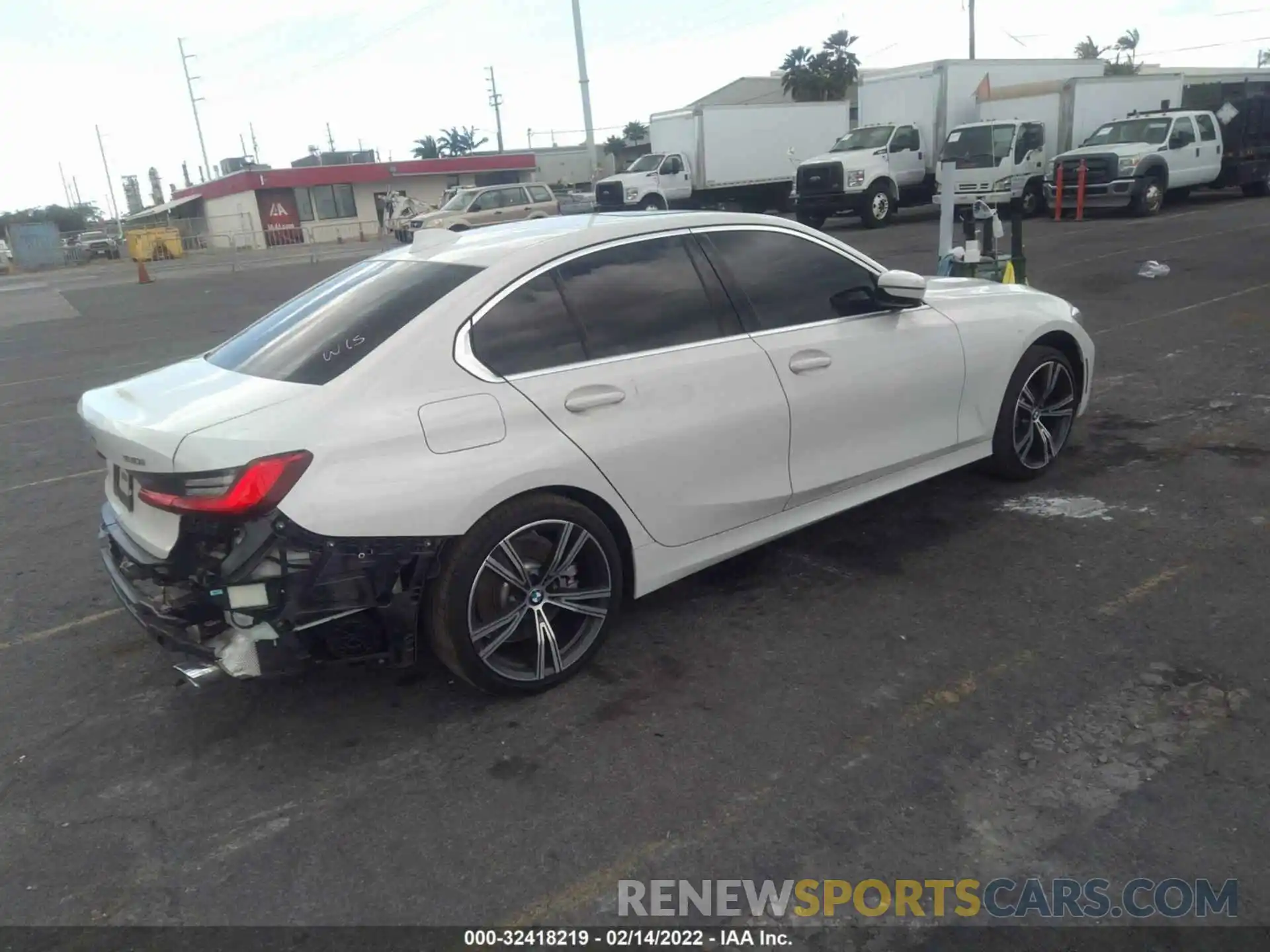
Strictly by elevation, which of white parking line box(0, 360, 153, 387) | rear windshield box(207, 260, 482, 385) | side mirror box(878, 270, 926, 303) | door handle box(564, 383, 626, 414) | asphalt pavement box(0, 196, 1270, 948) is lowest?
asphalt pavement box(0, 196, 1270, 948)

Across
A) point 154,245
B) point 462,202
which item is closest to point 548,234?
point 462,202

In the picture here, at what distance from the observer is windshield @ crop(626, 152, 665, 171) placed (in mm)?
28642

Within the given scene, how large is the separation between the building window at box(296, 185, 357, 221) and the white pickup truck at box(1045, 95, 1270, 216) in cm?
3926

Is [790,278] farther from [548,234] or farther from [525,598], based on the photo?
[525,598]

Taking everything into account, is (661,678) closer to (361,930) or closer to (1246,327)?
(361,930)

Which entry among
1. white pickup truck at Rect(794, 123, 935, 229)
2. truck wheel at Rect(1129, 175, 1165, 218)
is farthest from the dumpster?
truck wheel at Rect(1129, 175, 1165, 218)

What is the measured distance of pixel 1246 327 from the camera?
29.5 feet

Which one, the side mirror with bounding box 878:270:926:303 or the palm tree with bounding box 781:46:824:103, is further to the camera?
the palm tree with bounding box 781:46:824:103

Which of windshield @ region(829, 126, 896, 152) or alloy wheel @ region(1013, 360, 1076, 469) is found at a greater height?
windshield @ region(829, 126, 896, 152)

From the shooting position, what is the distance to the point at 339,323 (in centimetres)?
364

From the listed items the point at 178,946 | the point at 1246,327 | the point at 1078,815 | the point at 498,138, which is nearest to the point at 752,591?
the point at 1078,815

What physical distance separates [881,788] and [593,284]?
6.90ft

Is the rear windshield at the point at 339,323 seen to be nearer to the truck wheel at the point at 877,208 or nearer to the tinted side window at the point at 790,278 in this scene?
the tinted side window at the point at 790,278

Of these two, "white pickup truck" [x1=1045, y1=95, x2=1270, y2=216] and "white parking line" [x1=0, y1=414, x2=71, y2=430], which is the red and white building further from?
"white parking line" [x1=0, y1=414, x2=71, y2=430]
